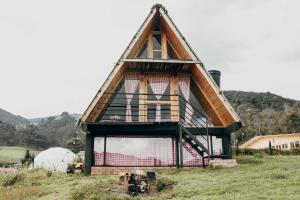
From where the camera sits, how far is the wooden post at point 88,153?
1615 centimetres

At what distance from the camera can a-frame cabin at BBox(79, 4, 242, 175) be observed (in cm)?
1631

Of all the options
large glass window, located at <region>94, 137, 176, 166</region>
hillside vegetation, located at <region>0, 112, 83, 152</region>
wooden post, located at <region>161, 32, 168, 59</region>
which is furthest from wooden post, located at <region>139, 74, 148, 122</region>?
hillside vegetation, located at <region>0, 112, 83, 152</region>

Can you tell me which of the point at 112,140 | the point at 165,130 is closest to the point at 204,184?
the point at 165,130

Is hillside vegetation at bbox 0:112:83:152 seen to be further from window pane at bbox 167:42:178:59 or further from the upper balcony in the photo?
the upper balcony

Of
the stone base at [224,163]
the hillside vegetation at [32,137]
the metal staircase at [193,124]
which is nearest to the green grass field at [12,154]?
the hillside vegetation at [32,137]

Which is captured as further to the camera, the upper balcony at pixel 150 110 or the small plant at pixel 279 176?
the upper balcony at pixel 150 110

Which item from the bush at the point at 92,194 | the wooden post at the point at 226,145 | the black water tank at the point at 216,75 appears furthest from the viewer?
the black water tank at the point at 216,75

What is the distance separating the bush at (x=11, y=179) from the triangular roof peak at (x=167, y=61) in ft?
12.4

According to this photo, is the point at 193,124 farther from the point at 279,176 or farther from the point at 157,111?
the point at 279,176

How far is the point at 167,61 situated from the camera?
56.2 ft

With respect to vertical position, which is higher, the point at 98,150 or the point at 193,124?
the point at 193,124

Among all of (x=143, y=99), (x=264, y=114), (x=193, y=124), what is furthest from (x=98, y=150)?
(x=264, y=114)

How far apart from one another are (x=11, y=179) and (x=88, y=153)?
3.44 meters

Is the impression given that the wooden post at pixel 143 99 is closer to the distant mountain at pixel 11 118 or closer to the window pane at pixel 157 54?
the window pane at pixel 157 54
